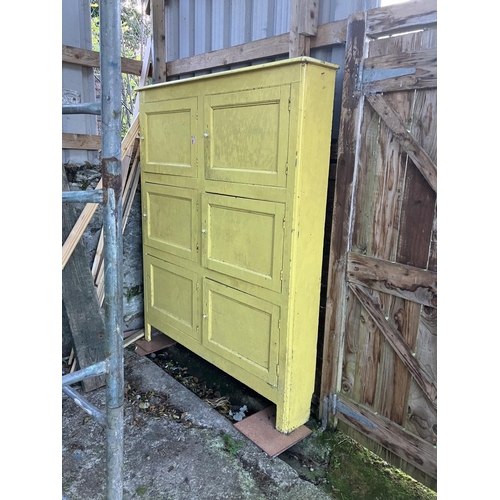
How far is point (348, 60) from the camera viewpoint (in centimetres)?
237

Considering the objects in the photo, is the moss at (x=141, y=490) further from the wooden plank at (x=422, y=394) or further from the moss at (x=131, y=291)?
the moss at (x=131, y=291)

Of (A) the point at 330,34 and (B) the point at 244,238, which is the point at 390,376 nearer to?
(B) the point at 244,238

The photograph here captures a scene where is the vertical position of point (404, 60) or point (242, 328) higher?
point (404, 60)

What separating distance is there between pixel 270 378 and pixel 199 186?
4.77ft

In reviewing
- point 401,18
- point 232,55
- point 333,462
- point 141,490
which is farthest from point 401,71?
point 141,490

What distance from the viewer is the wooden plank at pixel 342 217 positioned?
2342 millimetres

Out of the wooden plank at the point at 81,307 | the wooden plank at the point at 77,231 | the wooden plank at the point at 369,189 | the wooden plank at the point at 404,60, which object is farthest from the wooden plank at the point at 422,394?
the wooden plank at the point at 77,231

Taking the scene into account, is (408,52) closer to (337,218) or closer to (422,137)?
(422,137)

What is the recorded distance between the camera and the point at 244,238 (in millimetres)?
2688

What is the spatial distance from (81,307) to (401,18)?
116 inches

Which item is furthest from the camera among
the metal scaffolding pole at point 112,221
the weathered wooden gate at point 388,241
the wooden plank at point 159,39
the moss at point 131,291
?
the moss at point 131,291

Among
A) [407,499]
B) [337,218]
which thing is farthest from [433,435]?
[337,218]

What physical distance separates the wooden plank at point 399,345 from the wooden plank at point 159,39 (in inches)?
110

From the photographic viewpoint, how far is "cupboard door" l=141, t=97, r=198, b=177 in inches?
117
